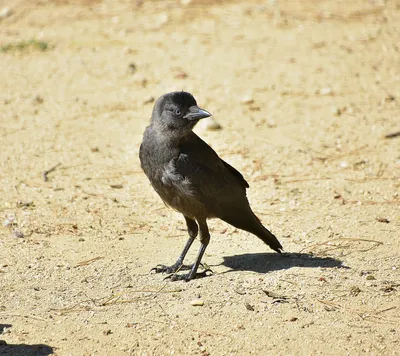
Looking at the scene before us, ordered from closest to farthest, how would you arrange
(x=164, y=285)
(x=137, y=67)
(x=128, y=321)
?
(x=128, y=321)
(x=164, y=285)
(x=137, y=67)

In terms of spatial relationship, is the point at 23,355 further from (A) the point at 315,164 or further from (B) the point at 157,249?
Result: (A) the point at 315,164

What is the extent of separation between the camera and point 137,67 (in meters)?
11.1

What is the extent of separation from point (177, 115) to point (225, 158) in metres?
2.39

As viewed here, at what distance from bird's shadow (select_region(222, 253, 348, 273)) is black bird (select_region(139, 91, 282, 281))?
119 mm

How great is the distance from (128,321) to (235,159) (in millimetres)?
3545

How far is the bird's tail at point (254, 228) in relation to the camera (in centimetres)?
641

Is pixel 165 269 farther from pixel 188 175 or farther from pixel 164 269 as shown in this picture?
pixel 188 175

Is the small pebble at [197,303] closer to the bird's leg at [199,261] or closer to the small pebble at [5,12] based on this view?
the bird's leg at [199,261]

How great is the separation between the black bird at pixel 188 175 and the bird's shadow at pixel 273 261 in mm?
119

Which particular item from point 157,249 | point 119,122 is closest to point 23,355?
point 157,249

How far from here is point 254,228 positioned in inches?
254

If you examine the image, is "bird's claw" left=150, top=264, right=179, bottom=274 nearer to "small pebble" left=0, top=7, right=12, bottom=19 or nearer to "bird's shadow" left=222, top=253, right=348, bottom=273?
"bird's shadow" left=222, top=253, right=348, bottom=273

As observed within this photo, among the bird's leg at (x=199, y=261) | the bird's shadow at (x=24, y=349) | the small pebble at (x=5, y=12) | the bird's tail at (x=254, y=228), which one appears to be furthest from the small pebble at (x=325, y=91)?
the bird's shadow at (x=24, y=349)

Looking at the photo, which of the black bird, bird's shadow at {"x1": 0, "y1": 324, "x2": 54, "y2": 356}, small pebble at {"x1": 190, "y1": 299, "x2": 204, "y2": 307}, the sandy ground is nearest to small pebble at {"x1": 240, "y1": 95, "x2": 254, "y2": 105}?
the sandy ground
